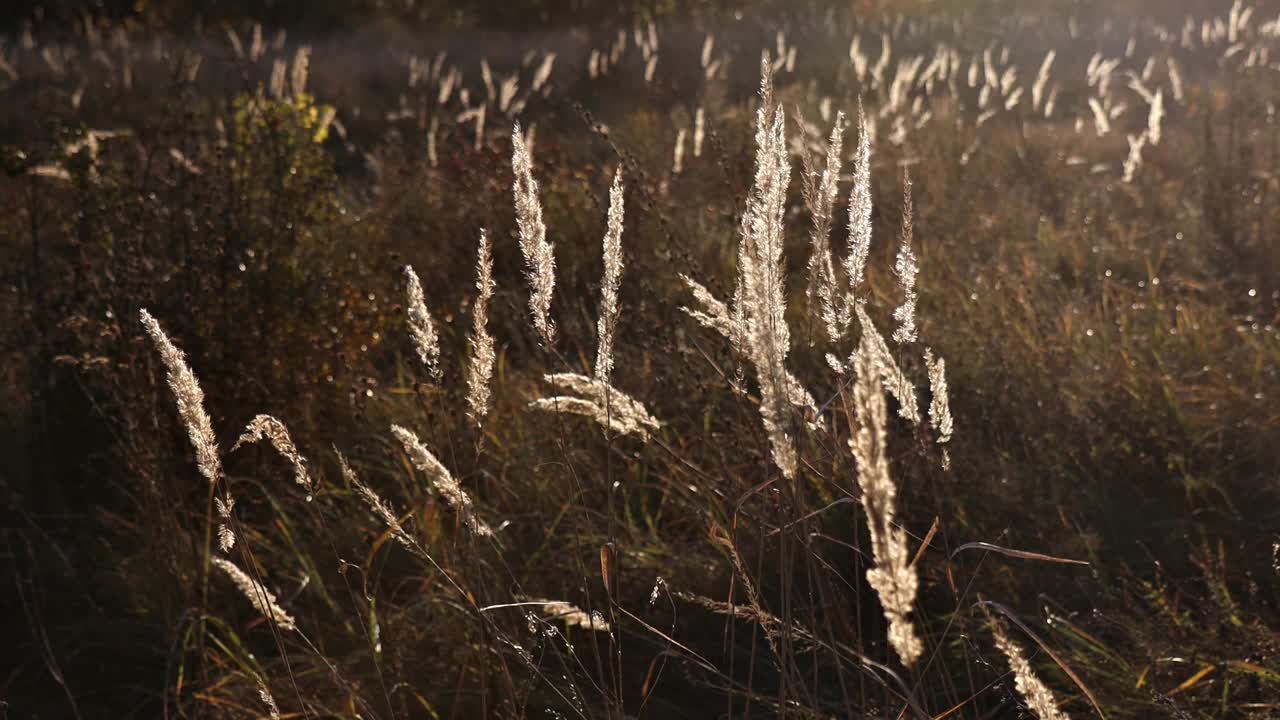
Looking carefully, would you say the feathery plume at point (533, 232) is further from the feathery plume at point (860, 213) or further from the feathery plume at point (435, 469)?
the feathery plume at point (860, 213)

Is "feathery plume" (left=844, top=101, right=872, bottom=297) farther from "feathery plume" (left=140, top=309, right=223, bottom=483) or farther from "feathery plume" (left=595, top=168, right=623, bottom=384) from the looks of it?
"feathery plume" (left=140, top=309, right=223, bottom=483)

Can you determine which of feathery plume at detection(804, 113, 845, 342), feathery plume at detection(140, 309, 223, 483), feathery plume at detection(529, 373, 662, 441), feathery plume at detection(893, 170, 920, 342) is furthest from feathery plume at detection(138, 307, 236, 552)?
feathery plume at detection(893, 170, 920, 342)

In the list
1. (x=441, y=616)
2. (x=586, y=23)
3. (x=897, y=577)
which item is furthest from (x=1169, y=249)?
(x=586, y=23)

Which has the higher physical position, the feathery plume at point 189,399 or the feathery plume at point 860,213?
the feathery plume at point 860,213

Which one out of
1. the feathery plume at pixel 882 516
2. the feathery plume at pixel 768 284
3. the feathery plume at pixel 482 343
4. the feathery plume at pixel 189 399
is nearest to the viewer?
the feathery plume at pixel 882 516

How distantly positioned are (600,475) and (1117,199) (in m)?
4.22

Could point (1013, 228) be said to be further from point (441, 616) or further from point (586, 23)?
point (586, 23)

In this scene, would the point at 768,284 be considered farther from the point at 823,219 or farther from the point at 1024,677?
the point at 1024,677

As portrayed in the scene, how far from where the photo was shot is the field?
5.20ft

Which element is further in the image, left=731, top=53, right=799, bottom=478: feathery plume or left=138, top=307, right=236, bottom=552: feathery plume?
left=138, top=307, right=236, bottom=552: feathery plume

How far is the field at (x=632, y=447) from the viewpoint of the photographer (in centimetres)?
158

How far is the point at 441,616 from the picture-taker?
2590 mm

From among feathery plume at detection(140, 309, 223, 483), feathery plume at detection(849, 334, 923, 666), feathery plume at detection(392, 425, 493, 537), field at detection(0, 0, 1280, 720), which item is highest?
feathery plume at detection(849, 334, 923, 666)

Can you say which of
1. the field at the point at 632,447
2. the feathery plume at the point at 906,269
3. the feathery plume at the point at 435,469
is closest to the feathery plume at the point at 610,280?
the field at the point at 632,447
